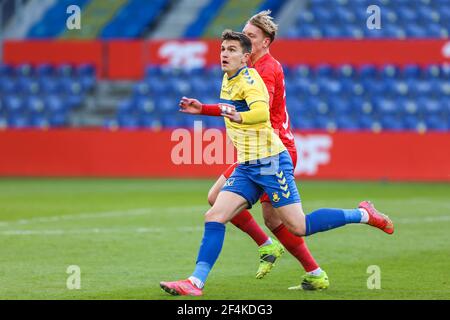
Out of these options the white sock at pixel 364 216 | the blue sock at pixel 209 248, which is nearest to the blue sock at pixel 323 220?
the white sock at pixel 364 216

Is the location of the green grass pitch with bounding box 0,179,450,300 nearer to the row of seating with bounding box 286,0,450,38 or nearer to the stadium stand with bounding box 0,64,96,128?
the stadium stand with bounding box 0,64,96,128

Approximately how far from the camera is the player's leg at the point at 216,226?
7.93 meters

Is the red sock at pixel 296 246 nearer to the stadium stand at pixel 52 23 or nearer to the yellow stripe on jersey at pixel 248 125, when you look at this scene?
the yellow stripe on jersey at pixel 248 125

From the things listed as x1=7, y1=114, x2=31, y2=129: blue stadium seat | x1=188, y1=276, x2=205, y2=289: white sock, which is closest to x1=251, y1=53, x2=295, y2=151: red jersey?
x1=188, y1=276, x2=205, y2=289: white sock

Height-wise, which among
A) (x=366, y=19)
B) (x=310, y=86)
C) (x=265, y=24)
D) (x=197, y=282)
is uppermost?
(x=366, y=19)

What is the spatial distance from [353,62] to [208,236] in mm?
18434

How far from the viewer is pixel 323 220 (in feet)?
27.2

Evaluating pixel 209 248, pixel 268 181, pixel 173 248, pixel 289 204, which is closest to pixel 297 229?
pixel 289 204

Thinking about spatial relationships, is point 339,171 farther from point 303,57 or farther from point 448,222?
point 448,222

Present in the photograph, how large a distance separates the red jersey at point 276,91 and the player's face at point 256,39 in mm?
76

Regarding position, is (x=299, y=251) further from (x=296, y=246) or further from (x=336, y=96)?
(x=336, y=96)

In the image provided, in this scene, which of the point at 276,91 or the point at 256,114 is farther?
the point at 276,91

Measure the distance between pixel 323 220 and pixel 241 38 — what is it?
162 cm
